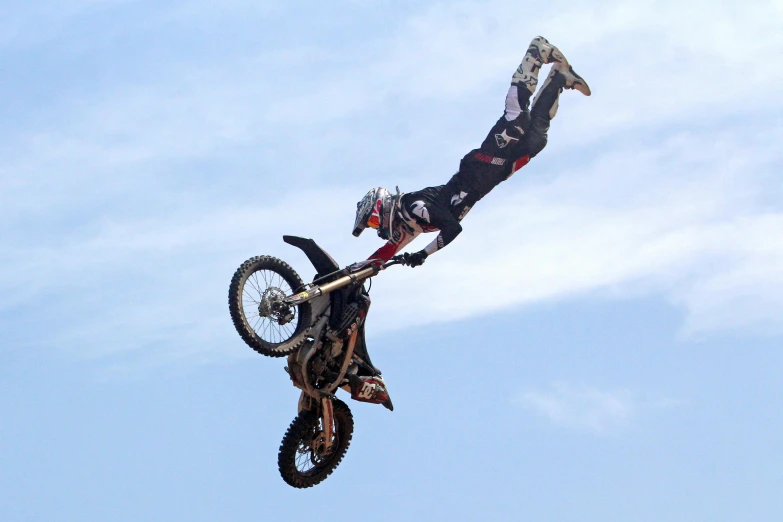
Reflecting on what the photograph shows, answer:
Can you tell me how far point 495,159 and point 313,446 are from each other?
18.6 feet

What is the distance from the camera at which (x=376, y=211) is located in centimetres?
2312

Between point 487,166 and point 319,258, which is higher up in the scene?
point 487,166

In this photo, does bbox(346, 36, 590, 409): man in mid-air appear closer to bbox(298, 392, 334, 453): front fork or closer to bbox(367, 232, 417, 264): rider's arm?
bbox(367, 232, 417, 264): rider's arm

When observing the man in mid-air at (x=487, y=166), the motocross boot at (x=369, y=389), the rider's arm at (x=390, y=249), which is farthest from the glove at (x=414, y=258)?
the motocross boot at (x=369, y=389)

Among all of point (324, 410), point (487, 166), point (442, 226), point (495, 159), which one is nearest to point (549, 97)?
point (495, 159)

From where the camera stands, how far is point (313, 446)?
23344mm

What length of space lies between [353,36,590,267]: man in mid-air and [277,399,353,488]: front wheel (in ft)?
9.29

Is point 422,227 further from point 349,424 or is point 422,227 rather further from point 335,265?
point 349,424

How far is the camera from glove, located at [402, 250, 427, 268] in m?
22.5

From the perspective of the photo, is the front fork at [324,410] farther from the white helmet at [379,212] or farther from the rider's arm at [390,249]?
the white helmet at [379,212]

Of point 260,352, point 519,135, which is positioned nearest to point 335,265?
point 260,352

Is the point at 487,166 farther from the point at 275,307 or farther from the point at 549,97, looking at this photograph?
the point at 275,307

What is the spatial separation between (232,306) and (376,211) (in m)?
3.39

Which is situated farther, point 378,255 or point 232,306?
point 378,255
